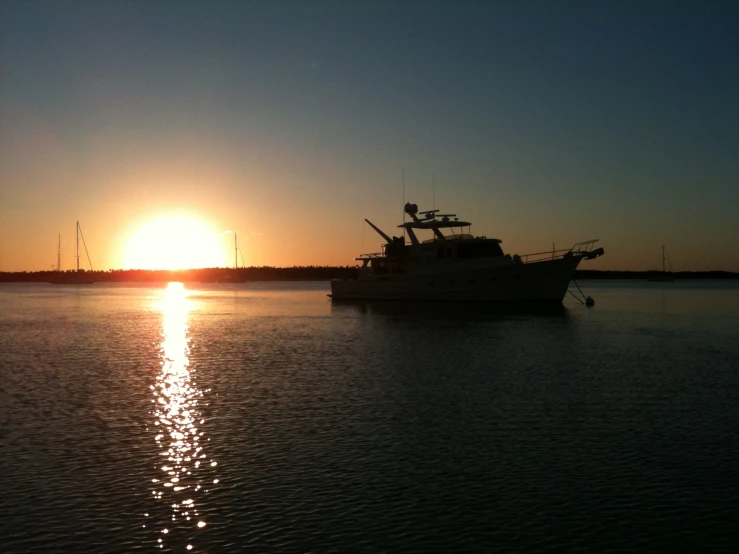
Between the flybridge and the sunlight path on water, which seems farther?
the flybridge

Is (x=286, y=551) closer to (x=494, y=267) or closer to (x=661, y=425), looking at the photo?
(x=661, y=425)

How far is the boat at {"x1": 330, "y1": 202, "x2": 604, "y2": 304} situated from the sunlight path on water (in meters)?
31.0

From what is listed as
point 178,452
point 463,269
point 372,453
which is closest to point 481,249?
point 463,269

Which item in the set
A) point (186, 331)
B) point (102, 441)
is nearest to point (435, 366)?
point (102, 441)

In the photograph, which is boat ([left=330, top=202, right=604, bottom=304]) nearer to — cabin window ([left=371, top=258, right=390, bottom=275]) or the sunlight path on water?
cabin window ([left=371, top=258, right=390, bottom=275])

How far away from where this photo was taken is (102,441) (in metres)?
11.4

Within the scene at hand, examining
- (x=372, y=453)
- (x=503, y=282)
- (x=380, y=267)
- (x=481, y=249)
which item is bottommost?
(x=372, y=453)

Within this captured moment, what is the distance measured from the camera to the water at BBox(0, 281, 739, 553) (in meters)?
7.26

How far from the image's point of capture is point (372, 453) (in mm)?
10516

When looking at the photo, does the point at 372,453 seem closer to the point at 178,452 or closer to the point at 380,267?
the point at 178,452

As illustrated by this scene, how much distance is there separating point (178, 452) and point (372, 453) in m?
3.00

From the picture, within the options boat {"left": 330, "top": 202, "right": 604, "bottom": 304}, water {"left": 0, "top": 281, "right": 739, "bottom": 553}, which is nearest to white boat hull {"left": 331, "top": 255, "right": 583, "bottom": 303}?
boat {"left": 330, "top": 202, "right": 604, "bottom": 304}

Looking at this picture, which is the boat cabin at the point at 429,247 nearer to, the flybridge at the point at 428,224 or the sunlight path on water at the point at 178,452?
the flybridge at the point at 428,224

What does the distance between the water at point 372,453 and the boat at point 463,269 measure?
959 inches
